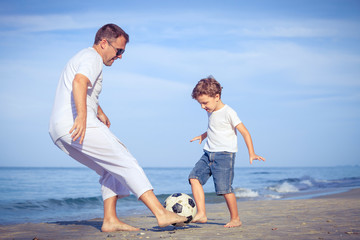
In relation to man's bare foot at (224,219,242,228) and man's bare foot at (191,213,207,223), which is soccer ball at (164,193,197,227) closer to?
man's bare foot at (191,213,207,223)

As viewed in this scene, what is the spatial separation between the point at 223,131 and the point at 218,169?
530 millimetres

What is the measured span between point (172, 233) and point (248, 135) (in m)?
1.62

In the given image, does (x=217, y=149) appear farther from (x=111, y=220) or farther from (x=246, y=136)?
(x=111, y=220)

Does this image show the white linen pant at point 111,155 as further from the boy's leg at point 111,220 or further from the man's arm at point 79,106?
the boy's leg at point 111,220

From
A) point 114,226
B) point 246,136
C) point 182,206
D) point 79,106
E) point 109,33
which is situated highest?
→ point 109,33

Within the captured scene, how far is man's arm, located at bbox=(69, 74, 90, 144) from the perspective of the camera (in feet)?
11.8

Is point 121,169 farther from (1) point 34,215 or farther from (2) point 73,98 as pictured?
(1) point 34,215

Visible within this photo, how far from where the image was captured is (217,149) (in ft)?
16.2

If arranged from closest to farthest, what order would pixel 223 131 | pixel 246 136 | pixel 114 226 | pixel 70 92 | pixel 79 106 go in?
pixel 79 106
pixel 70 92
pixel 114 226
pixel 246 136
pixel 223 131

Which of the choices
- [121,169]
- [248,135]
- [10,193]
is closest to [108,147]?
[121,169]

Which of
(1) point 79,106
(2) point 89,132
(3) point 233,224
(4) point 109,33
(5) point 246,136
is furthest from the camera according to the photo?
(5) point 246,136

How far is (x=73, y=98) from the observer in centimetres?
382

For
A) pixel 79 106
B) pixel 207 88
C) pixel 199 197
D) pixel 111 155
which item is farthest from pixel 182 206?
pixel 79 106

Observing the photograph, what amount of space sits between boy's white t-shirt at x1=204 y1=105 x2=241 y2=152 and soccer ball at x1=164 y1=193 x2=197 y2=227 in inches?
30.2
